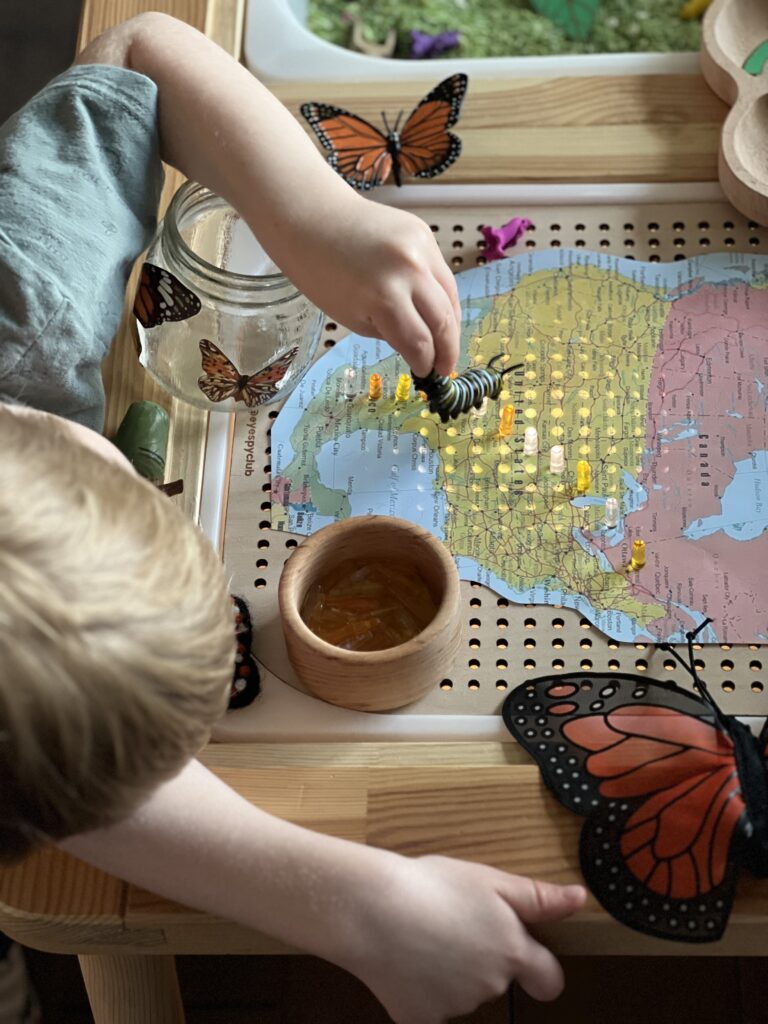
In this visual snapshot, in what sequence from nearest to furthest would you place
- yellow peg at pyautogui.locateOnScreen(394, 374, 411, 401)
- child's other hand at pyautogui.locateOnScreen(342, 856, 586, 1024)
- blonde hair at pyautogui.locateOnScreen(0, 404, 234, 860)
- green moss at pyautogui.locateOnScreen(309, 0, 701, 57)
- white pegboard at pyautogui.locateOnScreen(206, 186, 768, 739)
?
blonde hair at pyautogui.locateOnScreen(0, 404, 234, 860) → child's other hand at pyautogui.locateOnScreen(342, 856, 586, 1024) → white pegboard at pyautogui.locateOnScreen(206, 186, 768, 739) → yellow peg at pyautogui.locateOnScreen(394, 374, 411, 401) → green moss at pyautogui.locateOnScreen(309, 0, 701, 57)

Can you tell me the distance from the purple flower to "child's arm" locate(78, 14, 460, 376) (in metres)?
0.30

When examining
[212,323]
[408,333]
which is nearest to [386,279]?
[408,333]

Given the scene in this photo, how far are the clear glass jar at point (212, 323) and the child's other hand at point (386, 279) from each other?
0.13 feet

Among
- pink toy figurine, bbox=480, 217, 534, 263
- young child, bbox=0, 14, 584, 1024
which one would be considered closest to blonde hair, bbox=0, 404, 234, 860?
young child, bbox=0, 14, 584, 1024

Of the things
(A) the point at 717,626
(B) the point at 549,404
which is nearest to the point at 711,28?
(B) the point at 549,404

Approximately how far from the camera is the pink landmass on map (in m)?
0.61

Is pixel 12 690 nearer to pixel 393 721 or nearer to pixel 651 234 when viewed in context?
pixel 393 721

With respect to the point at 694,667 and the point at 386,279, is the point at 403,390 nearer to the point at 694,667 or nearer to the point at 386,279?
the point at 386,279

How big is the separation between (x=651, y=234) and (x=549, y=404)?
0.48 feet

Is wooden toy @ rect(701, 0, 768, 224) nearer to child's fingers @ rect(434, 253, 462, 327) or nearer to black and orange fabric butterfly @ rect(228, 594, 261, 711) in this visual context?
child's fingers @ rect(434, 253, 462, 327)

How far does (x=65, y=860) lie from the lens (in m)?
0.53

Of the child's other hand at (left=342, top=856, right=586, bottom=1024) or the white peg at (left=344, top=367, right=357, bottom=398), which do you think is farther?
the white peg at (left=344, top=367, right=357, bottom=398)

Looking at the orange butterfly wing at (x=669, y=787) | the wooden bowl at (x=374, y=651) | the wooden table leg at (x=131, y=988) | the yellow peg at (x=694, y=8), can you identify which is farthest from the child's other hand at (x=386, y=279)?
the yellow peg at (x=694, y=8)

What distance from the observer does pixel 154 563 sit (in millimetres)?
395
